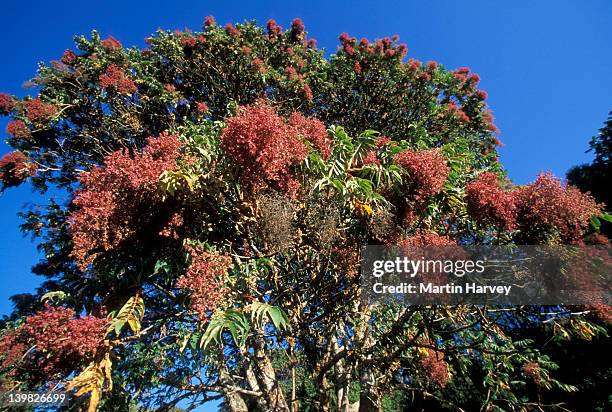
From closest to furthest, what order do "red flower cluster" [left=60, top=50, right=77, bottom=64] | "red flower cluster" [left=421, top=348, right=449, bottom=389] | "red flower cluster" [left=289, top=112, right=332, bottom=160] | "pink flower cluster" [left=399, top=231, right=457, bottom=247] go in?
1. "pink flower cluster" [left=399, top=231, right=457, bottom=247]
2. "red flower cluster" [left=289, top=112, right=332, bottom=160]
3. "red flower cluster" [left=421, top=348, right=449, bottom=389]
4. "red flower cluster" [left=60, top=50, right=77, bottom=64]

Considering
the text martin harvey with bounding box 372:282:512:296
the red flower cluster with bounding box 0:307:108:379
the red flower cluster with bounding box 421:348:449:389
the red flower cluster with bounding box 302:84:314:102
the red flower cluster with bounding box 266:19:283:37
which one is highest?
the red flower cluster with bounding box 266:19:283:37

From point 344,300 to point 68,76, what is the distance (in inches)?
224

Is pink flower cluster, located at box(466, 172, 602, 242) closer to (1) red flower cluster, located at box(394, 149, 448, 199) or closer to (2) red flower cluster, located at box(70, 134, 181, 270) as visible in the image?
(1) red flower cluster, located at box(394, 149, 448, 199)

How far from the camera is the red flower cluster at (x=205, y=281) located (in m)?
2.90

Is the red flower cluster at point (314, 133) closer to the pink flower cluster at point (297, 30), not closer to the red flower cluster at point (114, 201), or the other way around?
the red flower cluster at point (114, 201)

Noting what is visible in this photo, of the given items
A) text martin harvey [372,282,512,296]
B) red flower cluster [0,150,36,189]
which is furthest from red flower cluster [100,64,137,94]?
text martin harvey [372,282,512,296]

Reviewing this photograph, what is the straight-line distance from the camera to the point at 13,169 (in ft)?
20.7

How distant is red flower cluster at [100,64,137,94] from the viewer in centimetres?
648

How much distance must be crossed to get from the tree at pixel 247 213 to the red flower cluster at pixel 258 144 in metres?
0.02

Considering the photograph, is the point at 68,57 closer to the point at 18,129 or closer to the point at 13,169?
the point at 18,129

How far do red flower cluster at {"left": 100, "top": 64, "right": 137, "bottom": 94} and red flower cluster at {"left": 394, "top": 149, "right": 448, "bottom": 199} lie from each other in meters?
4.81

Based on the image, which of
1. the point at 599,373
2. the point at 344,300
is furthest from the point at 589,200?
the point at 599,373

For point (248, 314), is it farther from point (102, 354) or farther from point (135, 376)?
point (135, 376)

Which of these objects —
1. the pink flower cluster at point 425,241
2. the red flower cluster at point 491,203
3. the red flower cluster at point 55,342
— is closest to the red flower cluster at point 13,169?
the red flower cluster at point 55,342
